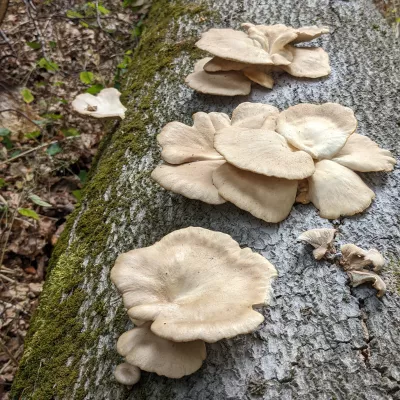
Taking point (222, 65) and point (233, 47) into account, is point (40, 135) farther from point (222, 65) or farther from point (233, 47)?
point (233, 47)

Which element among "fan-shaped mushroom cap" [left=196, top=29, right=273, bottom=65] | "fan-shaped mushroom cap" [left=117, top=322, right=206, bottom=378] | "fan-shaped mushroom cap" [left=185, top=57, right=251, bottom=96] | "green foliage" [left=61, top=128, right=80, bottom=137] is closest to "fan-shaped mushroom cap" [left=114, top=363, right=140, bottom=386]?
"fan-shaped mushroom cap" [left=117, top=322, right=206, bottom=378]

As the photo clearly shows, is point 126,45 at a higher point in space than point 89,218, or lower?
lower

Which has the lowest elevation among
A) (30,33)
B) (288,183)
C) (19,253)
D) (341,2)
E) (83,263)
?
(19,253)

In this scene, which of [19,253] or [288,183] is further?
[19,253]

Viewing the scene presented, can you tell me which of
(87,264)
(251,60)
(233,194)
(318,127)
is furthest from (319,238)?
(251,60)

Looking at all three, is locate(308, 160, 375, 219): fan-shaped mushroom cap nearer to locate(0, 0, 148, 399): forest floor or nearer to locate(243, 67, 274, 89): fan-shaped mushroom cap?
locate(243, 67, 274, 89): fan-shaped mushroom cap

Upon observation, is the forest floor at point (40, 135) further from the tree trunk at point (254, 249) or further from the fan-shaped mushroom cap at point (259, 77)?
the fan-shaped mushroom cap at point (259, 77)

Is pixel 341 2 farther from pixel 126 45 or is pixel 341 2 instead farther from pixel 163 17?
pixel 126 45

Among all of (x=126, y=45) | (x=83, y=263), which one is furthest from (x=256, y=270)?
(x=126, y=45)

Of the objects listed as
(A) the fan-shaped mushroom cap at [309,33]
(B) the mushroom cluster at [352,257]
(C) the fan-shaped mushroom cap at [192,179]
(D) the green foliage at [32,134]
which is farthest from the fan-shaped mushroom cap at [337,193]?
(D) the green foliage at [32,134]
